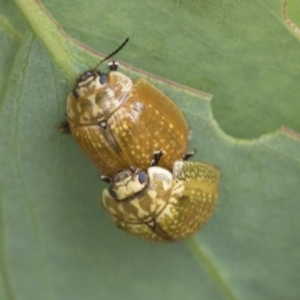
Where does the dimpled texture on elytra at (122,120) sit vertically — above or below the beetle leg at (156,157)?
above

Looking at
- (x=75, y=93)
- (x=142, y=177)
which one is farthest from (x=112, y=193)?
(x=75, y=93)

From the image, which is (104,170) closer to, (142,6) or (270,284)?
(142,6)

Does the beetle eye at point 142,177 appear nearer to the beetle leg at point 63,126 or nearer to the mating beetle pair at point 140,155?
the mating beetle pair at point 140,155

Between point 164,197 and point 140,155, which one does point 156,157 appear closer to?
point 140,155

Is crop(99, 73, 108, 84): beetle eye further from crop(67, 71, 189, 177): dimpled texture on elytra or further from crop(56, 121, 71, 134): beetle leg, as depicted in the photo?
crop(56, 121, 71, 134): beetle leg

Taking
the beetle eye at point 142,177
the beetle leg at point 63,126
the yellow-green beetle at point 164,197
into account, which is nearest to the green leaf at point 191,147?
the beetle leg at point 63,126
